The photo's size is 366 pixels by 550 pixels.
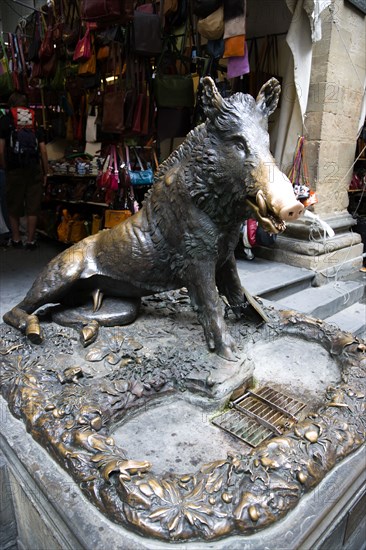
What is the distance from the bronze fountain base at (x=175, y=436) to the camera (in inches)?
47.5

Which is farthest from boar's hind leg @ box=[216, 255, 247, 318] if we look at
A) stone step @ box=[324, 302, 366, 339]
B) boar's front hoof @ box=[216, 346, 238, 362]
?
stone step @ box=[324, 302, 366, 339]

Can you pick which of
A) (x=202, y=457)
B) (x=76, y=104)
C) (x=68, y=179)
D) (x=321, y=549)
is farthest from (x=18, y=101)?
(x=321, y=549)

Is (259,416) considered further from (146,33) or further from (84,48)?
(84,48)

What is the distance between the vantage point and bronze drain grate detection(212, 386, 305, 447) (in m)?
1.65

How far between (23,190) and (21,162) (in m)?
0.45

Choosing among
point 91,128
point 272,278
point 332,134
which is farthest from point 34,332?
point 91,128

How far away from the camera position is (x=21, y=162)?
4695 mm

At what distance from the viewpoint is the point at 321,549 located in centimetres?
132

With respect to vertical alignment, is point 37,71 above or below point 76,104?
above

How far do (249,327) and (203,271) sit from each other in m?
0.59

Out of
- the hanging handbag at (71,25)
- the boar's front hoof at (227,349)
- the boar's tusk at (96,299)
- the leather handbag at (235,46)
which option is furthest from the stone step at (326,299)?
the hanging handbag at (71,25)

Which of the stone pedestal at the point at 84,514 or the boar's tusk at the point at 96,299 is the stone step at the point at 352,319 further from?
the boar's tusk at the point at 96,299

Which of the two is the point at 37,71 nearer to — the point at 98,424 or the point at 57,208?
the point at 57,208

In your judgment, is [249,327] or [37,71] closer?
[249,327]
